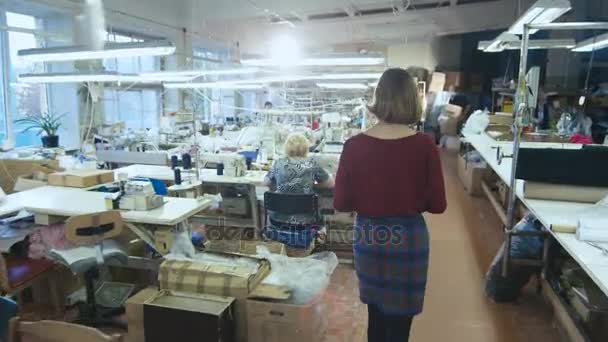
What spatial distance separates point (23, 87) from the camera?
5648 millimetres

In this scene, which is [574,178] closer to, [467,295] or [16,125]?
[467,295]

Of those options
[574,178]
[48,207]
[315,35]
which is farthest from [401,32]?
[48,207]

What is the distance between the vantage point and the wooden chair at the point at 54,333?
47.4 inches

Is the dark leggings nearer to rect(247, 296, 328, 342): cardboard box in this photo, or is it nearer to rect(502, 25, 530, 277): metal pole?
rect(247, 296, 328, 342): cardboard box

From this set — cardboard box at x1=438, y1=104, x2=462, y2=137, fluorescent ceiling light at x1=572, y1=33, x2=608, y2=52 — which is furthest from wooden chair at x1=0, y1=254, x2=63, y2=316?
cardboard box at x1=438, y1=104, x2=462, y2=137

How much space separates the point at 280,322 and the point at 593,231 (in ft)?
4.82

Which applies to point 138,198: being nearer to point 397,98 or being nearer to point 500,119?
point 397,98

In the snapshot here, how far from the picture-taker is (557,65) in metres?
7.92

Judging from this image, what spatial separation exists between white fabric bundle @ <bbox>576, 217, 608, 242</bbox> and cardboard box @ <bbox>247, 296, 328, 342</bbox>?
4.13ft

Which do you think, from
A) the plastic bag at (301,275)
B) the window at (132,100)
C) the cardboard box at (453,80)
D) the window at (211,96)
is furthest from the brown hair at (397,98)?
the cardboard box at (453,80)

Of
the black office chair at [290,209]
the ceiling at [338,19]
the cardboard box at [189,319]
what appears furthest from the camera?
the ceiling at [338,19]

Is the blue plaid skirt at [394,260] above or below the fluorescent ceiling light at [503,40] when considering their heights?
below

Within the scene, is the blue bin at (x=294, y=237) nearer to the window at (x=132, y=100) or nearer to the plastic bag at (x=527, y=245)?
the plastic bag at (x=527, y=245)

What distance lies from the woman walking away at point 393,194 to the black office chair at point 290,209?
4.58 feet
